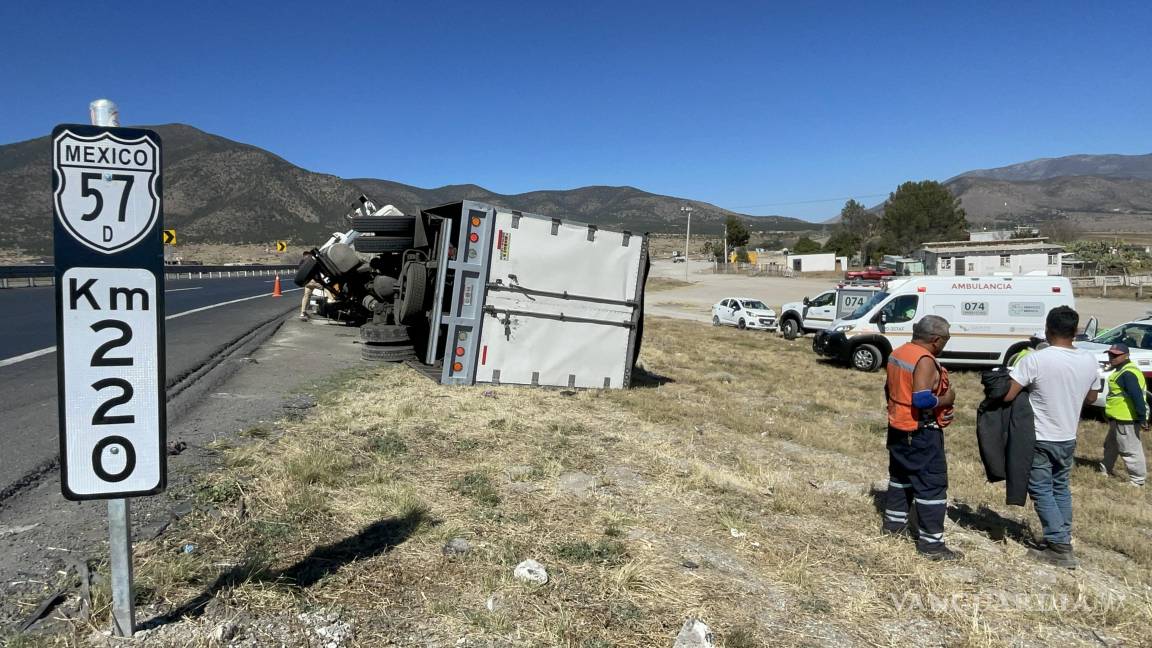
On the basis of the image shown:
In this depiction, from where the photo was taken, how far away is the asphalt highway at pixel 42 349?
5.55 meters

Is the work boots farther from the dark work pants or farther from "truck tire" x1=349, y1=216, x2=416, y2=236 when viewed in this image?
"truck tire" x1=349, y1=216, x2=416, y2=236

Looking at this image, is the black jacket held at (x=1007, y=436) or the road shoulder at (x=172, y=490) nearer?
the road shoulder at (x=172, y=490)

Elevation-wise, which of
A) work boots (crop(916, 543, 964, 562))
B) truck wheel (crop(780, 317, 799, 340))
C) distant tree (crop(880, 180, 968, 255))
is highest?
distant tree (crop(880, 180, 968, 255))

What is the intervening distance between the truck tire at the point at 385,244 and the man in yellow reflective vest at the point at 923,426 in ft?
29.5

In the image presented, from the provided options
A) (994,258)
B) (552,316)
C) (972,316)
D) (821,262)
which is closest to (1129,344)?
(972,316)

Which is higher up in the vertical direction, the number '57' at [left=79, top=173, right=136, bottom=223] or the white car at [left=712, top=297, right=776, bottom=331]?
the number '57' at [left=79, top=173, right=136, bottom=223]

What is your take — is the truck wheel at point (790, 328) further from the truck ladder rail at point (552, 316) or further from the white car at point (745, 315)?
the truck ladder rail at point (552, 316)

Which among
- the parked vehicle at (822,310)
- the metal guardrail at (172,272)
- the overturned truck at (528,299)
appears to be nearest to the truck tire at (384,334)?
the overturned truck at (528,299)

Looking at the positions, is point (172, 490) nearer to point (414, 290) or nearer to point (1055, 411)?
point (1055, 411)

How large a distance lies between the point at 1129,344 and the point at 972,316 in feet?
16.5

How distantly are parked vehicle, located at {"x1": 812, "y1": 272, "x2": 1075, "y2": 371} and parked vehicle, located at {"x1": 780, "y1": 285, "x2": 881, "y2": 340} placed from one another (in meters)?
4.96

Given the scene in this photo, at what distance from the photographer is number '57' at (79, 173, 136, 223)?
2.58m

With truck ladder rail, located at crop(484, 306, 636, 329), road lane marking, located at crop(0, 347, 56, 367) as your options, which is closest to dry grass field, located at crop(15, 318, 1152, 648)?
truck ladder rail, located at crop(484, 306, 636, 329)

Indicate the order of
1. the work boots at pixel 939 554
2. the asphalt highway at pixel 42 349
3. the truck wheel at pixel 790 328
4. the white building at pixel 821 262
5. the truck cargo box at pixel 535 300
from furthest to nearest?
the white building at pixel 821 262 → the truck wheel at pixel 790 328 → the truck cargo box at pixel 535 300 → the asphalt highway at pixel 42 349 → the work boots at pixel 939 554
